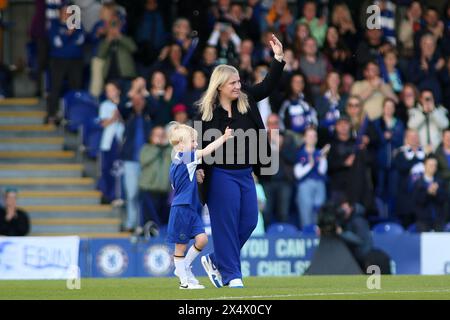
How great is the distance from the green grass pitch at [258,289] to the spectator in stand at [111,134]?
21.0ft

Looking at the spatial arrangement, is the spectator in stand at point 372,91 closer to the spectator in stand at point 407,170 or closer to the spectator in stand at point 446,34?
the spectator in stand at point 407,170

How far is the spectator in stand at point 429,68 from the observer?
26.4m

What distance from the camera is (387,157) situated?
82.6ft

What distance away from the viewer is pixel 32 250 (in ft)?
71.9

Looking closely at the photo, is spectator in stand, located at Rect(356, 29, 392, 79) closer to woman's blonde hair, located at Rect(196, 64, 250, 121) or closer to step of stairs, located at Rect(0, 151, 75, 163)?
step of stairs, located at Rect(0, 151, 75, 163)

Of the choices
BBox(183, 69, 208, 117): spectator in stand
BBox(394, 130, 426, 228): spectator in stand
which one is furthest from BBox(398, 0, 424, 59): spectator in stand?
BBox(183, 69, 208, 117): spectator in stand

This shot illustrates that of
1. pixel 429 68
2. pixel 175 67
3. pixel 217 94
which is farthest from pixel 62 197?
pixel 217 94

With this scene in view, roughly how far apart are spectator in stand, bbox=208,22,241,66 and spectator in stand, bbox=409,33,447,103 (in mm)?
3192

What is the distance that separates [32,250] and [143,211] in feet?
10.0

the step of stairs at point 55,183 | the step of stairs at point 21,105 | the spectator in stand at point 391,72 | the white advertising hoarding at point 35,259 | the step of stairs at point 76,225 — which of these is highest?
the spectator in stand at point 391,72

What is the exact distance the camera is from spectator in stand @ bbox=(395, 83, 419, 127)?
2569 cm

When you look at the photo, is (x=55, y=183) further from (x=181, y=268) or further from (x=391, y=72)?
(x=181, y=268)

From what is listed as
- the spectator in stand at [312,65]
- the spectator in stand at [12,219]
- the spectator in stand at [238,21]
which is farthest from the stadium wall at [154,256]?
the spectator in stand at [238,21]
